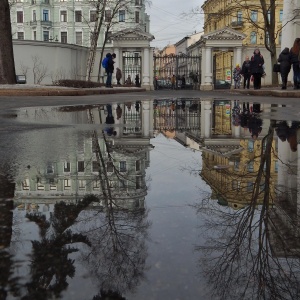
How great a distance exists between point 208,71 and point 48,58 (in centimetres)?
1353

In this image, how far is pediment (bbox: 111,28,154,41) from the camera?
39.9 meters

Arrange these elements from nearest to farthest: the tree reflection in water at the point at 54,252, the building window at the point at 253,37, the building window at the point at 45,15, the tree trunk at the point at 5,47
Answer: the tree reflection in water at the point at 54,252
the tree trunk at the point at 5,47
the building window at the point at 253,37
the building window at the point at 45,15

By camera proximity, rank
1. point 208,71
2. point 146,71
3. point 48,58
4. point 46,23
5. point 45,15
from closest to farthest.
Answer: point 48,58, point 208,71, point 146,71, point 46,23, point 45,15

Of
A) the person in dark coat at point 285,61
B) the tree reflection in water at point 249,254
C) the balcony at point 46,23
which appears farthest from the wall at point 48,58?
the balcony at point 46,23

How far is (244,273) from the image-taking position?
185 centimetres

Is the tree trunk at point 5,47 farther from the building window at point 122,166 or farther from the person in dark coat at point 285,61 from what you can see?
the building window at point 122,166

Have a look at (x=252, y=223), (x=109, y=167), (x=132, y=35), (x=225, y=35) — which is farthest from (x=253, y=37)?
(x=252, y=223)

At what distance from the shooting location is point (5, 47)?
64.8 ft

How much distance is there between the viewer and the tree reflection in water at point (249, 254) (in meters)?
1.72

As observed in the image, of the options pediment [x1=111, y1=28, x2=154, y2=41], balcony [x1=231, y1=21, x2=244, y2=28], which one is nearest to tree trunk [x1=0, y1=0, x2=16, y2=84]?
pediment [x1=111, y1=28, x2=154, y2=41]

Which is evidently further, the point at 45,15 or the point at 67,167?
the point at 45,15

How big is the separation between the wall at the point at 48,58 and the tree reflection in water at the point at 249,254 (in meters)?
34.1

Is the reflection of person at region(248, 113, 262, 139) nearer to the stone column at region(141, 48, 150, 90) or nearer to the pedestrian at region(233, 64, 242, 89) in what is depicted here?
the pedestrian at region(233, 64, 242, 89)

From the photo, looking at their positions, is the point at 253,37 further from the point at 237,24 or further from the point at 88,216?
the point at 88,216
